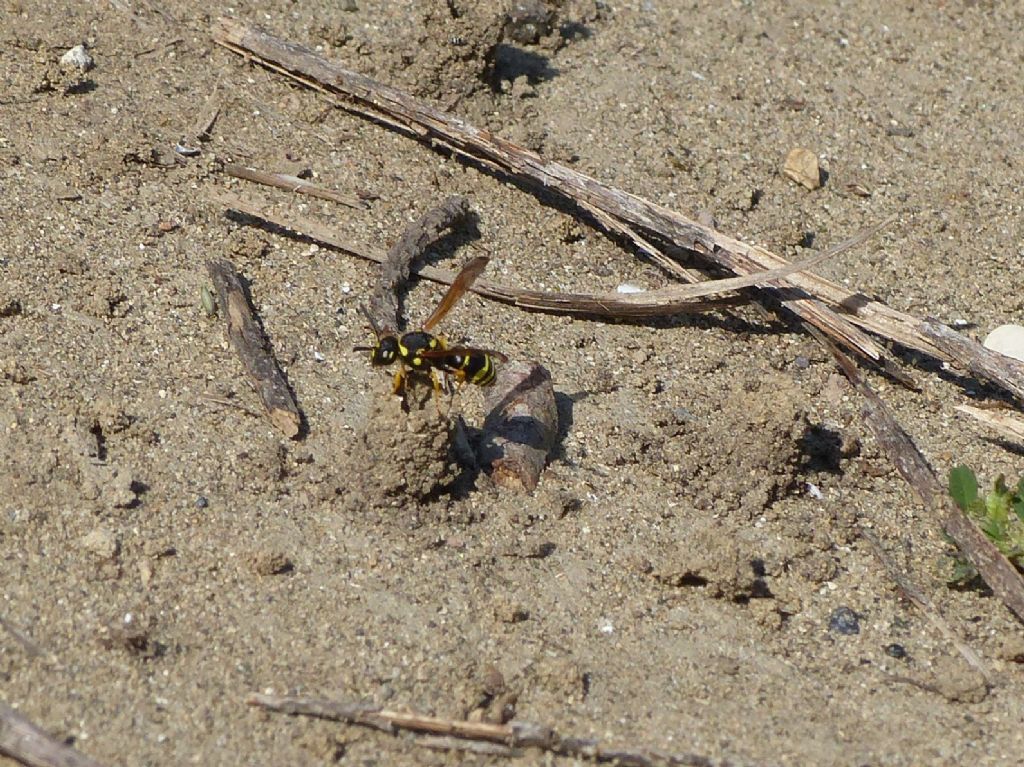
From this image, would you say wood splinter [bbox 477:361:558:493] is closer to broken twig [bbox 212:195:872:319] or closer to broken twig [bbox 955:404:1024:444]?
broken twig [bbox 212:195:872:319]

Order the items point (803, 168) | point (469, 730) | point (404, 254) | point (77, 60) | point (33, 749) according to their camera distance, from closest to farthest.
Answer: point (33, 749)
point (469, 730)
point (404, 254)
point (77, 60)
point (803, 168)

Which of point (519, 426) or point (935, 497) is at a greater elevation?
point (935, 497)

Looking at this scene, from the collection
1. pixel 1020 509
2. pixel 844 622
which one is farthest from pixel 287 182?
pixel 1020 509

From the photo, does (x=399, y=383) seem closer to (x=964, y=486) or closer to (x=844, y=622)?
(x=844, y=622)

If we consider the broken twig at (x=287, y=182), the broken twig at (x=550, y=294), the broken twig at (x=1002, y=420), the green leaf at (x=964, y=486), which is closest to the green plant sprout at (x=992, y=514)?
the green leaf at (x=964, y=486)

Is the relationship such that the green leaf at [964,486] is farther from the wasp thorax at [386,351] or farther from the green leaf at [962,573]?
the wasp thorax at [386,351]

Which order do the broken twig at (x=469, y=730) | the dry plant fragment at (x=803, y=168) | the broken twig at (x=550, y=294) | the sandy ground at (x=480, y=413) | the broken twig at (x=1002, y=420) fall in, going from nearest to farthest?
1. the broken twig at (x=469, y=730)
2. the sandy ground at (x=480, y=413)
3. the broken twig at (x=1002, y=420)
4. the broken twig at (x=550, y=294)
5. the dry plant fragment at (x=803, y=168)
